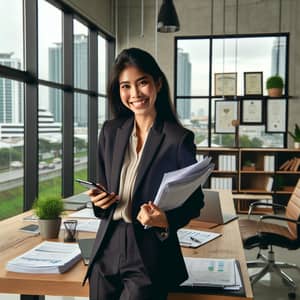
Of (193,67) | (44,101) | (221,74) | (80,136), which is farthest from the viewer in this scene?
(193,67)

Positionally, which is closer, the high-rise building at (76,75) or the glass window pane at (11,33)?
the glass window pane at (11,33)

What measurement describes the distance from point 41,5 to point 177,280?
381cm

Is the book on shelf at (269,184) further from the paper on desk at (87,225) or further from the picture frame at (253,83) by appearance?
the paper on desk at (87,225)

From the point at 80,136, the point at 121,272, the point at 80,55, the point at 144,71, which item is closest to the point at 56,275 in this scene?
the point at 121,272

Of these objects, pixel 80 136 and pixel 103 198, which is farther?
pixel 80 136

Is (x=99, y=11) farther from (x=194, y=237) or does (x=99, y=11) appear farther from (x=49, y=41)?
(x=194, y=237)

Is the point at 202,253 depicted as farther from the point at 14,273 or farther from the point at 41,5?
the point at 41,5

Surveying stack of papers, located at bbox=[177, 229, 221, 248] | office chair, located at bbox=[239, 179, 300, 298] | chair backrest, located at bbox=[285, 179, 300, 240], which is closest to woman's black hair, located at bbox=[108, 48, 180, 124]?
stack of papers, located at bbox=[177, 229, 221, 248]

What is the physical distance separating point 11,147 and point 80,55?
7.46 ft

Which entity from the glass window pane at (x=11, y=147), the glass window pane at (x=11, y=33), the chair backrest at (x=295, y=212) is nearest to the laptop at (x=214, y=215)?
the chair backrest at (x=295, y=212)

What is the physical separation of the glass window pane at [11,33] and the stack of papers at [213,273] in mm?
2624

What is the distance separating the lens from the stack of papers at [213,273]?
1310 millimetres

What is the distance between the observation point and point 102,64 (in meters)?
6.45

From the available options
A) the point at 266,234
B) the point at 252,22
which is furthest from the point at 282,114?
the point at 266,234
